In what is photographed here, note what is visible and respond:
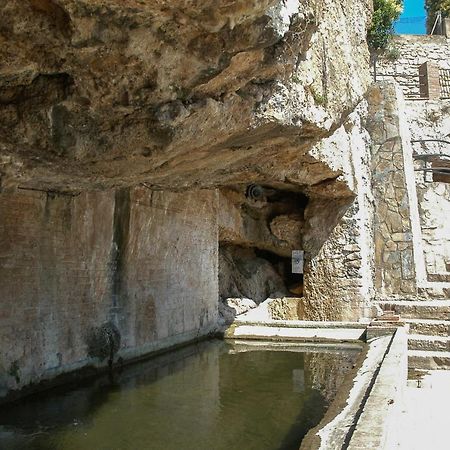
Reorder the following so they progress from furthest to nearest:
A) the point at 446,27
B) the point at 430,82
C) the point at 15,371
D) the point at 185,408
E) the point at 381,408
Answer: the point at 446,27 < the point at 430,82 < the point at 15,371 < the point at 185,408 < the point at 381,408

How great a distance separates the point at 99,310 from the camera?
5938 millimetres

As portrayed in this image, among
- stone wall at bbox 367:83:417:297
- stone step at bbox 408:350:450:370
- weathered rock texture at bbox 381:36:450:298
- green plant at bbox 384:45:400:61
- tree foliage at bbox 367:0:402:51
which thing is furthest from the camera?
green plant at bbox 384:45:400:61

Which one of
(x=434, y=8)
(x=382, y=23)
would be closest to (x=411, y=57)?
(x=382, y=23)

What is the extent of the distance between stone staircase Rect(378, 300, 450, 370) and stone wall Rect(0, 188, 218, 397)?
3052mm

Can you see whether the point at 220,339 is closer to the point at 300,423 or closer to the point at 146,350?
the point at 146,350

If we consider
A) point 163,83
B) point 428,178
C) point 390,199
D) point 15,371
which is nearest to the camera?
point 163,83

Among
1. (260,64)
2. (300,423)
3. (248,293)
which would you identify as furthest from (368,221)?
(260,64)

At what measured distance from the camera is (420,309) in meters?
8.13

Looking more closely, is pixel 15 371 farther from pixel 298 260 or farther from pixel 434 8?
pixel 434 8

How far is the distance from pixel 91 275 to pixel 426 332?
4556 mm

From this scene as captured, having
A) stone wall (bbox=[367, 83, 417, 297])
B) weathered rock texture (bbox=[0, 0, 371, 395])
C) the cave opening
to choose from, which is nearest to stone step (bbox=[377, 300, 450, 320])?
stone wall (bbox=[367, 83, 417, 297])

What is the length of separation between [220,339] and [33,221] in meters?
4.24

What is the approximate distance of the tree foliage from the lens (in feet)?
52.7

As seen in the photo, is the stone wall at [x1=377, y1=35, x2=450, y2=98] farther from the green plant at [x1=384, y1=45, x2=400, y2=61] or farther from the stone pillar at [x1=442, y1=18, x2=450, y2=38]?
the stone pillar at [x1=442, y1=18, x2=450, y2=38]
